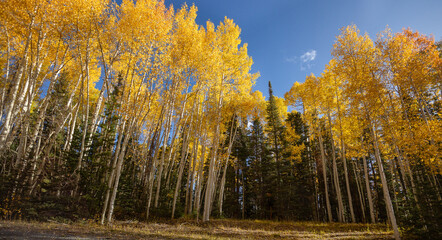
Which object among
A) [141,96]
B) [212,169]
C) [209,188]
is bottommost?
[209,188]

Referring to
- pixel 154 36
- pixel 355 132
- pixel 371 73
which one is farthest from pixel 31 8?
pixel 355 132

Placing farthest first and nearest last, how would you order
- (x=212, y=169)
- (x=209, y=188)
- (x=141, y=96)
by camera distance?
(x=212, y=169), (x=209, y=188), (x=141, y=96)

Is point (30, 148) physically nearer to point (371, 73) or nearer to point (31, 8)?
point (31, 8)

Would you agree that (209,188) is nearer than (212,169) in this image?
Yes

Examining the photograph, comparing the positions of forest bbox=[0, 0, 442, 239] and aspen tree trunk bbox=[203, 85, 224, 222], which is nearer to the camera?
forest bbox=[0, 0, 442, 239]

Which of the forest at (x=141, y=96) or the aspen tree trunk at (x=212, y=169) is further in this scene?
the aspen tree trunk at (x=212, y=169)

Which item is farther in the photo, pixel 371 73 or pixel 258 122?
pixel 258 122

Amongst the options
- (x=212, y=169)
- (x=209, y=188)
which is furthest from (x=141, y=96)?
(x=209, y=188)

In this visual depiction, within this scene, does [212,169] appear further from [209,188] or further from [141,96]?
[141,96]

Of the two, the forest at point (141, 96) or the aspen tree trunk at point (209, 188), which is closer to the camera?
the forest at point (141, 96)

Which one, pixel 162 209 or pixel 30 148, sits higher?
pixel 30 148

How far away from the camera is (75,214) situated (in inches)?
262

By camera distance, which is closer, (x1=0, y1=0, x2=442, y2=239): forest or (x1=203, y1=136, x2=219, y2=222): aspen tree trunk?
(x1=0, y1=0, x2=442, y2=239): forest

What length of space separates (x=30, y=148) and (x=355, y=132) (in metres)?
13.6
